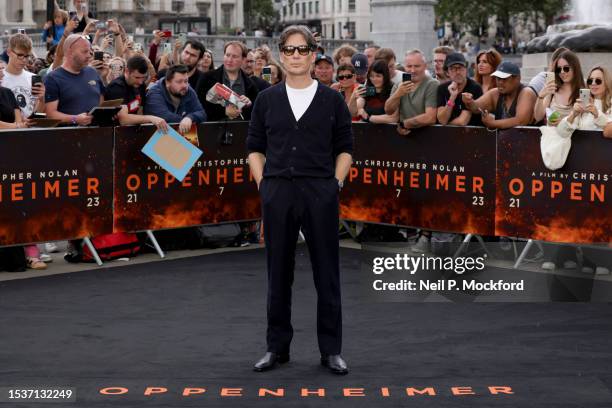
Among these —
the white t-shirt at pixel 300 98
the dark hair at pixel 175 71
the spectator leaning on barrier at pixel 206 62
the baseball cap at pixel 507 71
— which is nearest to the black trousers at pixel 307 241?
the white t-shirt at pixel 300 98

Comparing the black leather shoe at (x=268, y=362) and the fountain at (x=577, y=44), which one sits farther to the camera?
the fountain at (x=577, y=44)

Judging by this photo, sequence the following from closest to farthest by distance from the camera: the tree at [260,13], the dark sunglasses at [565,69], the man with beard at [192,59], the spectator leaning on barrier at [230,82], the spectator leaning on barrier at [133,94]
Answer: the dark sunglasses at [565,69]
the spectator leaning on barrier at [133,94]
the spectator leaning on barrier at [230,82]
the man with beard at [192,59]
the tree at [260,13]

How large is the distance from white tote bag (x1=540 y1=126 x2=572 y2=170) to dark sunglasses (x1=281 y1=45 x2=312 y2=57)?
437 centimetres

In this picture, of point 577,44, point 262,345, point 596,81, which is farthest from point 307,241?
point 577,44

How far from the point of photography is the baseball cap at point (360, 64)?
14453 mm

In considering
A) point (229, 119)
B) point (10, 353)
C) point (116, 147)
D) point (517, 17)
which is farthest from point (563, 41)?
point (517, 17)

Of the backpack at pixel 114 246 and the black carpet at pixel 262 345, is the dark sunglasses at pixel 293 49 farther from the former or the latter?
the backpack at pixel 114 246

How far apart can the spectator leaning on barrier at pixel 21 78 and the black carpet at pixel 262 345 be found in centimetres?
226

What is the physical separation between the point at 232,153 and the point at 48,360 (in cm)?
531

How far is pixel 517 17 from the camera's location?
328 ft

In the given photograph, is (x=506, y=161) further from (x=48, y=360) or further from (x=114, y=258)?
(x=48, y=360)

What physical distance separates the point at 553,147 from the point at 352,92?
2898 mm

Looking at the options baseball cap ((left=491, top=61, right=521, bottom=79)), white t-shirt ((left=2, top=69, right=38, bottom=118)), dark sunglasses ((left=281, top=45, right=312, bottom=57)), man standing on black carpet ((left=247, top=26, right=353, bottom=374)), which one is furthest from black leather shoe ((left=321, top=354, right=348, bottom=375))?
white t-shirt ((left=2, top=69, right=38, bottom=118))

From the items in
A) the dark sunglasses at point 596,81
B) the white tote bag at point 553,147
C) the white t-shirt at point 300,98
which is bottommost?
the white tote bag at point 553,147
